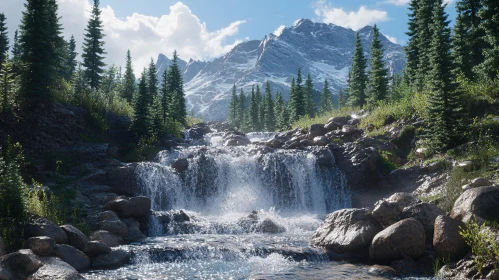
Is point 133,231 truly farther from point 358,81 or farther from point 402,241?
point 358,81

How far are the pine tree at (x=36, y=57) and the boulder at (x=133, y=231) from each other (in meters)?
11.9

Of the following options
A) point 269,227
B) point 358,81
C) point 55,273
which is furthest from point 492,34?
point 55,273

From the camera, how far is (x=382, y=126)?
85.8ft

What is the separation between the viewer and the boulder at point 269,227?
1625cm

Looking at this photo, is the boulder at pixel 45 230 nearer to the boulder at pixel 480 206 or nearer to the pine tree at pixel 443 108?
the boulder at pixel 480 206

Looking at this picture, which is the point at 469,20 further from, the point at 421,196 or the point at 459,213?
the point at 459,213

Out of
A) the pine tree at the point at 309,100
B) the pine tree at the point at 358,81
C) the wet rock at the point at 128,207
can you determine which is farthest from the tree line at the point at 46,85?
the pine tree at the point at 309,100

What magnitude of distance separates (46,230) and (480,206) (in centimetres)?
1364

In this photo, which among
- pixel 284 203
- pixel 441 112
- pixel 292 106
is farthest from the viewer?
pixel 292 106

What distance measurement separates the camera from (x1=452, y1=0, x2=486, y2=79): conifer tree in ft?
88.4

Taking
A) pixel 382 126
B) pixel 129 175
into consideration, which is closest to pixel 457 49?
pixel 382 126

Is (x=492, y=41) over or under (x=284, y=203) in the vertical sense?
over

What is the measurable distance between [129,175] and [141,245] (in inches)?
307

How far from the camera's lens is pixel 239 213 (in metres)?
21.4
